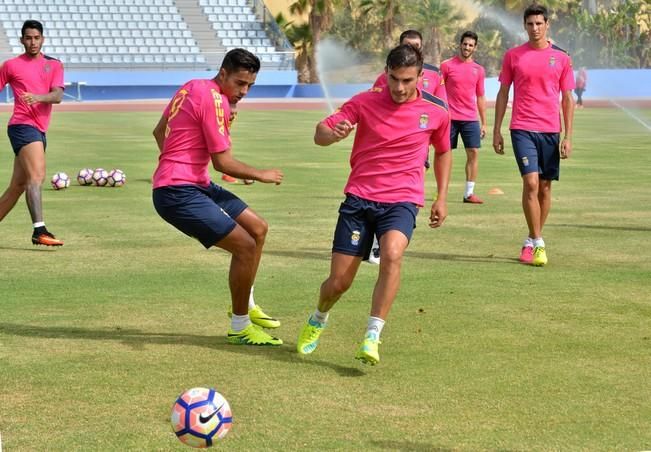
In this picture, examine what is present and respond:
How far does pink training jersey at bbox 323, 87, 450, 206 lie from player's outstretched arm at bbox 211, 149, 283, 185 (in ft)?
1.64

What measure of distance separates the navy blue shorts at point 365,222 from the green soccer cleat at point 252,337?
2.84 ft

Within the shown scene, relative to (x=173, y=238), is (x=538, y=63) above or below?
above

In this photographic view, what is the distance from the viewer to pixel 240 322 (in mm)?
8125

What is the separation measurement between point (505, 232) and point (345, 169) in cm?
916

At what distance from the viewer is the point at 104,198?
1736 cm

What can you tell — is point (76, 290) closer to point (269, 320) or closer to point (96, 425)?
point (269, 320)

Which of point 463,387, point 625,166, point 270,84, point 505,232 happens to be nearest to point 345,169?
point 625,166

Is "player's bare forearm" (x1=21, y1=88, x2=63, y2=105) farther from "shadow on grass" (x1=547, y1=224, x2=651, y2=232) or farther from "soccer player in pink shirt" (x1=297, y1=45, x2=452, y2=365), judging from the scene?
"shadow on grass" (x1=547, y1=224, x2=651, y2=232)

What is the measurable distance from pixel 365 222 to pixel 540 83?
4797 millimetres

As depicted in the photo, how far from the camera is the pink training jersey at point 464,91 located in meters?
16.9

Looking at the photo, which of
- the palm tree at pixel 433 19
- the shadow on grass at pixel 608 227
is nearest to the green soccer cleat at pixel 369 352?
the shadow on grass at pixel 608 227

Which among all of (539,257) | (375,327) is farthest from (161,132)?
(539,257)

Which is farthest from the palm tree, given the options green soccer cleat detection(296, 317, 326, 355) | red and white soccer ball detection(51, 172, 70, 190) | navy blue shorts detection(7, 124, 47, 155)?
green soccer cleat detection(296, 317, 326, 355)

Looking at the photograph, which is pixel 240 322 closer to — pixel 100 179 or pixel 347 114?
pixel 347 114
